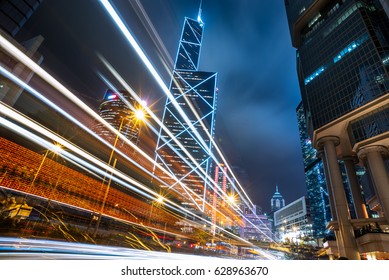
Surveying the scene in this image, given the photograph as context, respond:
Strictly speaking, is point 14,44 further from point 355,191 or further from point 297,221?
point 297,221

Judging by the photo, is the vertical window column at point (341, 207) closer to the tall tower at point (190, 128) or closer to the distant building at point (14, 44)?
the distant building at point (14, 44)

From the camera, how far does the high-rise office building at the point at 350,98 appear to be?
95.3 ft

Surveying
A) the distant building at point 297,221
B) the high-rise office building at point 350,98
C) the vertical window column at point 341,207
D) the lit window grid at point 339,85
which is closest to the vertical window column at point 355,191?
the high-rise office building at point 350,98

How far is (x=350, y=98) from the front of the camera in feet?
108

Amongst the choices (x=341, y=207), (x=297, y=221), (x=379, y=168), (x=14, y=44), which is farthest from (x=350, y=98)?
(x=297, y=221)

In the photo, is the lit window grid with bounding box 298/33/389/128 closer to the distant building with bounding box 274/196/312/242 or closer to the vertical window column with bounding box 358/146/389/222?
the vertical window column with bounding box 358/146/389/222

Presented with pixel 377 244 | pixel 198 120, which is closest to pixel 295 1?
pixel 377 244

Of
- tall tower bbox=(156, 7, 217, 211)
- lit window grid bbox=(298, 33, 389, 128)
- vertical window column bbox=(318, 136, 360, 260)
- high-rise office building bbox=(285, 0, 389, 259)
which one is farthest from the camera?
tall tower bbox=(156, 7, 217, 211)

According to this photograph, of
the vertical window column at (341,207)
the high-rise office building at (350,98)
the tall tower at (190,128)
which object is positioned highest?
the tall tower at (190,128)

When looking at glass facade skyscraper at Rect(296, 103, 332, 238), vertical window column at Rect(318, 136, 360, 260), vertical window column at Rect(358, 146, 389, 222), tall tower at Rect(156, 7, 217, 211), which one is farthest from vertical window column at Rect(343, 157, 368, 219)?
tall tower at Rect(156, 7, 217, 211)

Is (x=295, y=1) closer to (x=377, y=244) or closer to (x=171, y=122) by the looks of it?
(x=377, y=244)

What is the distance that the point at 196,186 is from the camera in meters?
130

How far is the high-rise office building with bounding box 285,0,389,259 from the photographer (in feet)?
95.3
